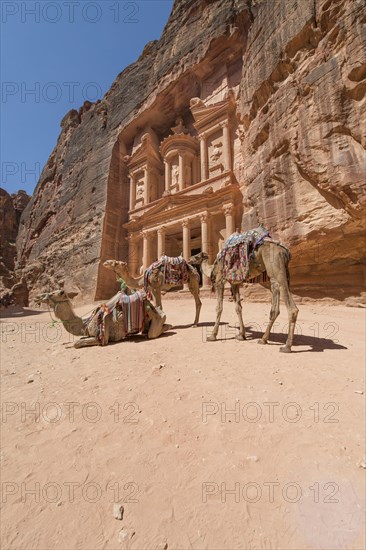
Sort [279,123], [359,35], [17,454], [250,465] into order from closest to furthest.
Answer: [250,465] → [17,454] → [359,35] → [279,123]

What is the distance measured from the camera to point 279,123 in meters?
11.6

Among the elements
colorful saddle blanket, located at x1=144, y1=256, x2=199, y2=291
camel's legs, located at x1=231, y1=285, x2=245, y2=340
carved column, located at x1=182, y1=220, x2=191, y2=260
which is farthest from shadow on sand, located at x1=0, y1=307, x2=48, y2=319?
camel's legs, located at x1=231, y1=285, x2=245, y2=340

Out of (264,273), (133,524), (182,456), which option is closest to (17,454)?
(133,524)

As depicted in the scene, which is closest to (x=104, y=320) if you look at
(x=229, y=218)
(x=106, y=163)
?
(x=229, y=218)

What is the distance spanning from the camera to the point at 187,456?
202 cm

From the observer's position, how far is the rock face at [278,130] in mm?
8797

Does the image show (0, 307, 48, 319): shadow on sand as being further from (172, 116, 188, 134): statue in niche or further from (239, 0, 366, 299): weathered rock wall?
(172, 116, 188, 134): statue in niche

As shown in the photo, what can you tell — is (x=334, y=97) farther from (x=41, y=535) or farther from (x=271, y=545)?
(x=41, y=535)

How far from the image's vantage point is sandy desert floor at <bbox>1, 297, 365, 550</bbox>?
148 centimetres

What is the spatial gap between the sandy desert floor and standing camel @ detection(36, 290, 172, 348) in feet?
5.64

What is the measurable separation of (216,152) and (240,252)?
61.0 feet

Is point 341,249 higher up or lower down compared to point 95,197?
lower down

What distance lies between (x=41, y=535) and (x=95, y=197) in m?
26.4

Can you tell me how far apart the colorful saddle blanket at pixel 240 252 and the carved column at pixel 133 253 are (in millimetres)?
18640
